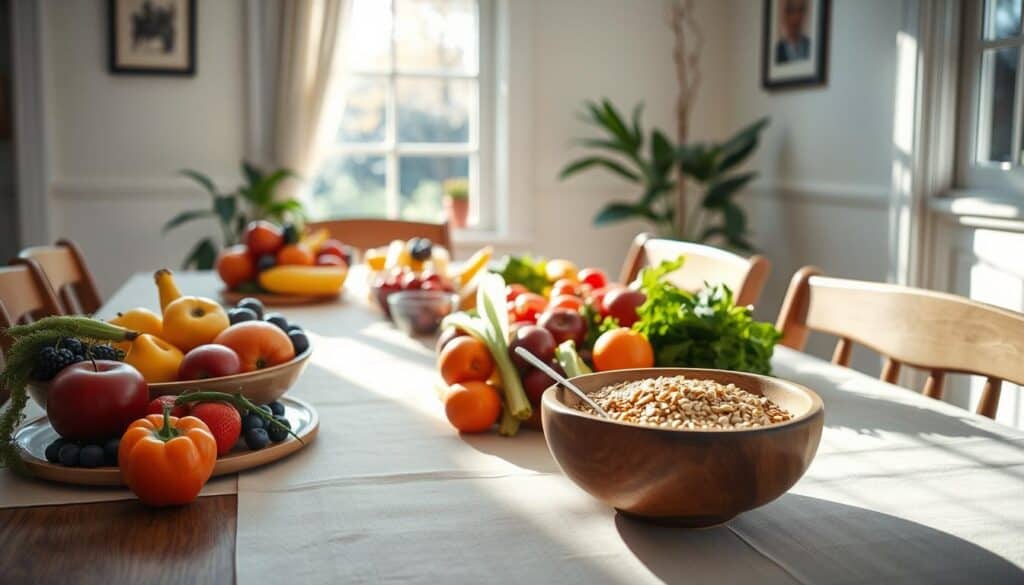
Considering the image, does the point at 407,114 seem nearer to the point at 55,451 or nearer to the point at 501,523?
the point at 55,451

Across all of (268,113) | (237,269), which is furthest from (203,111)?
(237,269)

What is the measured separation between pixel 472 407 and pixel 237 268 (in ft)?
4.18

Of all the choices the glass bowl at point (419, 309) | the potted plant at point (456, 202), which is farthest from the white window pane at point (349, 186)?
the glass bowl at point (419, 309)

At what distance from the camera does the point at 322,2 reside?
4.16m

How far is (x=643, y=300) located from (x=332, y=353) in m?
0.58

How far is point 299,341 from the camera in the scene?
1267mm

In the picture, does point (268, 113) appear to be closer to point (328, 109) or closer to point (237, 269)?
point (328, 109)

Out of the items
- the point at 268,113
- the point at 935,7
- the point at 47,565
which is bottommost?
the point at 47,565

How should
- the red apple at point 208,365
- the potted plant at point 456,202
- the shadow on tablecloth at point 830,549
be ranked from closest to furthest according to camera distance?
the shadow on tablecloth at point 830,549
the red apple at point 208,365
the potted plant at point 456,202

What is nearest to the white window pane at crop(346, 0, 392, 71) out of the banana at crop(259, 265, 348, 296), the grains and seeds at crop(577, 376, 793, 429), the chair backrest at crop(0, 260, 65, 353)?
the banana at crop(259, 265, 348, 296)

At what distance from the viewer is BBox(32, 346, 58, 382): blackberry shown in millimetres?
1044

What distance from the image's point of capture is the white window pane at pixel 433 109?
4508mm

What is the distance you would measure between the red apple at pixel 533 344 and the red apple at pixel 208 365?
33 centimetres

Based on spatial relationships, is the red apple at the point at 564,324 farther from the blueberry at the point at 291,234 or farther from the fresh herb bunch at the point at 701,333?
the blueberry at the point at 291,234
